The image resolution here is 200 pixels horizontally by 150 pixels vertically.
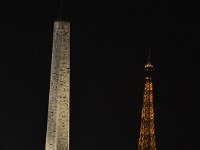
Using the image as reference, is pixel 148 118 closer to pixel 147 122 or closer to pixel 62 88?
pixel 147 122

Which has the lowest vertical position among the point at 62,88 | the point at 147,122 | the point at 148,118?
the point at 62,88

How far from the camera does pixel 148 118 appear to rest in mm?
39594

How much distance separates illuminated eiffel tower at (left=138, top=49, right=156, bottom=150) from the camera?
3922 centimetres

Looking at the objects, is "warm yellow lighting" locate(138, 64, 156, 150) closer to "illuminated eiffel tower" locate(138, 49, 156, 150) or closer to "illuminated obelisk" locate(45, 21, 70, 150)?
"illuminated eiffel tower" locate(138, 49, 156, 150)

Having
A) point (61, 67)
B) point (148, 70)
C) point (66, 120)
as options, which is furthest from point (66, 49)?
point (148, 70)

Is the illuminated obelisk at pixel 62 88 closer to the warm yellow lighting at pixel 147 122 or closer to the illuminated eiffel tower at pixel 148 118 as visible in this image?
the illuminated eiffel tower at pixel 148 118

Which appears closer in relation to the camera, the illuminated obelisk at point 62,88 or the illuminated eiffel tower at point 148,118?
the illuminated obelisk at point 62,88

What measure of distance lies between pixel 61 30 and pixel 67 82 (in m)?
2.28

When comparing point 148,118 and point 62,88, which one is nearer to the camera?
point 62,88

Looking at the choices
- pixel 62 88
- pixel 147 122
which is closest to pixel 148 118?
pixel 147 122

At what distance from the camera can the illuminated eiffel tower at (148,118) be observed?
39.2 meters

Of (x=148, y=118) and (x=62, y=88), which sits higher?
(x=148, y=118)

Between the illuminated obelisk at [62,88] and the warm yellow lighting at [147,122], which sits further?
the warm yellow lighting at [147,122]

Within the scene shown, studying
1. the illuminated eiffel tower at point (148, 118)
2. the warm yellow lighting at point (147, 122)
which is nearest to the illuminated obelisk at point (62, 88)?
→ the illuminated eiffel tower at point (148, 118)
